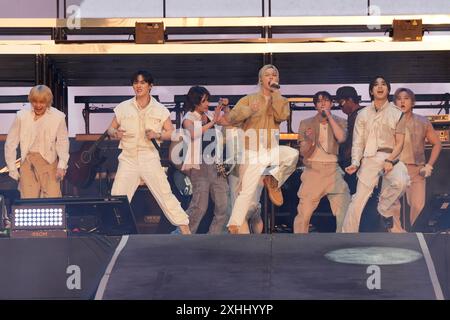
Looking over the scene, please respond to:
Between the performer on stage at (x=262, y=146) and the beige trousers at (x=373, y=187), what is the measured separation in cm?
66

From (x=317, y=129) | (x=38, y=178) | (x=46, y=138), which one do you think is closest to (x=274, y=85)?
(x=317, y=129)

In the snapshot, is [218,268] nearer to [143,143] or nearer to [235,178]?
[235,178]

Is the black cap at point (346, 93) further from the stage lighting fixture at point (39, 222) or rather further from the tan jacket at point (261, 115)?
the stage lighting fixture at point (39, 222)

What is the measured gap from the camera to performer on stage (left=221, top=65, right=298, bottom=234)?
36.6 feet

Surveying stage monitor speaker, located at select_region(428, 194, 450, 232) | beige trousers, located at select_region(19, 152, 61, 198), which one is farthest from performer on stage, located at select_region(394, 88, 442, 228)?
beige trousers, located at select_region(19, 152, 61, 198)

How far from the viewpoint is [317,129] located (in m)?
11.2

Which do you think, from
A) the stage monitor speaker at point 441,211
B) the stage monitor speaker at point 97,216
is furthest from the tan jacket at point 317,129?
the stage monitor speaker at point 97,216

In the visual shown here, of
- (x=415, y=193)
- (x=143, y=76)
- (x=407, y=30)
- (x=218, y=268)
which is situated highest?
(x=407, y=30)

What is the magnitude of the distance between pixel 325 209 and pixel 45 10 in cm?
330

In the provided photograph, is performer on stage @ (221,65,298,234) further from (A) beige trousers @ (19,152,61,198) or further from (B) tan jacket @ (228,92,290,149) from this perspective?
(A) beige trousers @ (19,152,61,198)

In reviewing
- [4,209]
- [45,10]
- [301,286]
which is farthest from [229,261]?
[45,10]

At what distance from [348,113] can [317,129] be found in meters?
0.34
